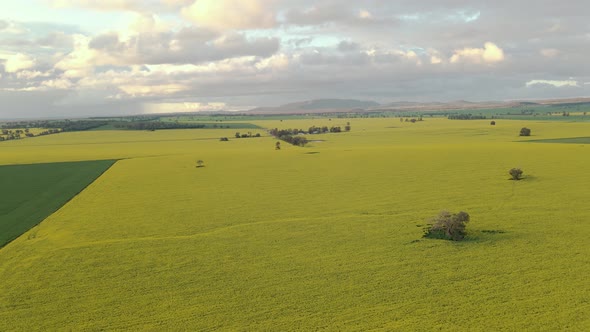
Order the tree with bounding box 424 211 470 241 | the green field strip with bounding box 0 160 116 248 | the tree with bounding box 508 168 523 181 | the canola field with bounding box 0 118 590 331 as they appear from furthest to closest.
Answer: the tree with bounding box 508 168 523 181 → the green field strip with bounding box 0 160 116 248 → the tree with bounding box 424 211 470 241 → the canola field with bounding box 0 118 590 331

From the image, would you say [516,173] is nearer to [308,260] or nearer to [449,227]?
[449,227]

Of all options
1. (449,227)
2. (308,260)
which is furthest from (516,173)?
(308,260)

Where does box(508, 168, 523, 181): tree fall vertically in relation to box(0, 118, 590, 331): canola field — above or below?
above

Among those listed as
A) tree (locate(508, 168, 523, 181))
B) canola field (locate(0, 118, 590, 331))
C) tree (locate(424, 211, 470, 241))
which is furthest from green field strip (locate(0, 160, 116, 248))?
tree (locate(508, 168, 523, 181))

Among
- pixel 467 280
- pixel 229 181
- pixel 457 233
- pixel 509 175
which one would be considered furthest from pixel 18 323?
pixel 509 175

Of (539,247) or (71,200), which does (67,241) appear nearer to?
(71,200)

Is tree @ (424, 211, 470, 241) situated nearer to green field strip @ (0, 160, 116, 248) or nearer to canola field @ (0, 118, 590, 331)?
canola field @ (0, 118, 590, 331)

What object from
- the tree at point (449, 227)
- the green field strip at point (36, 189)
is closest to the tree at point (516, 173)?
the tree at point (449, 227)
